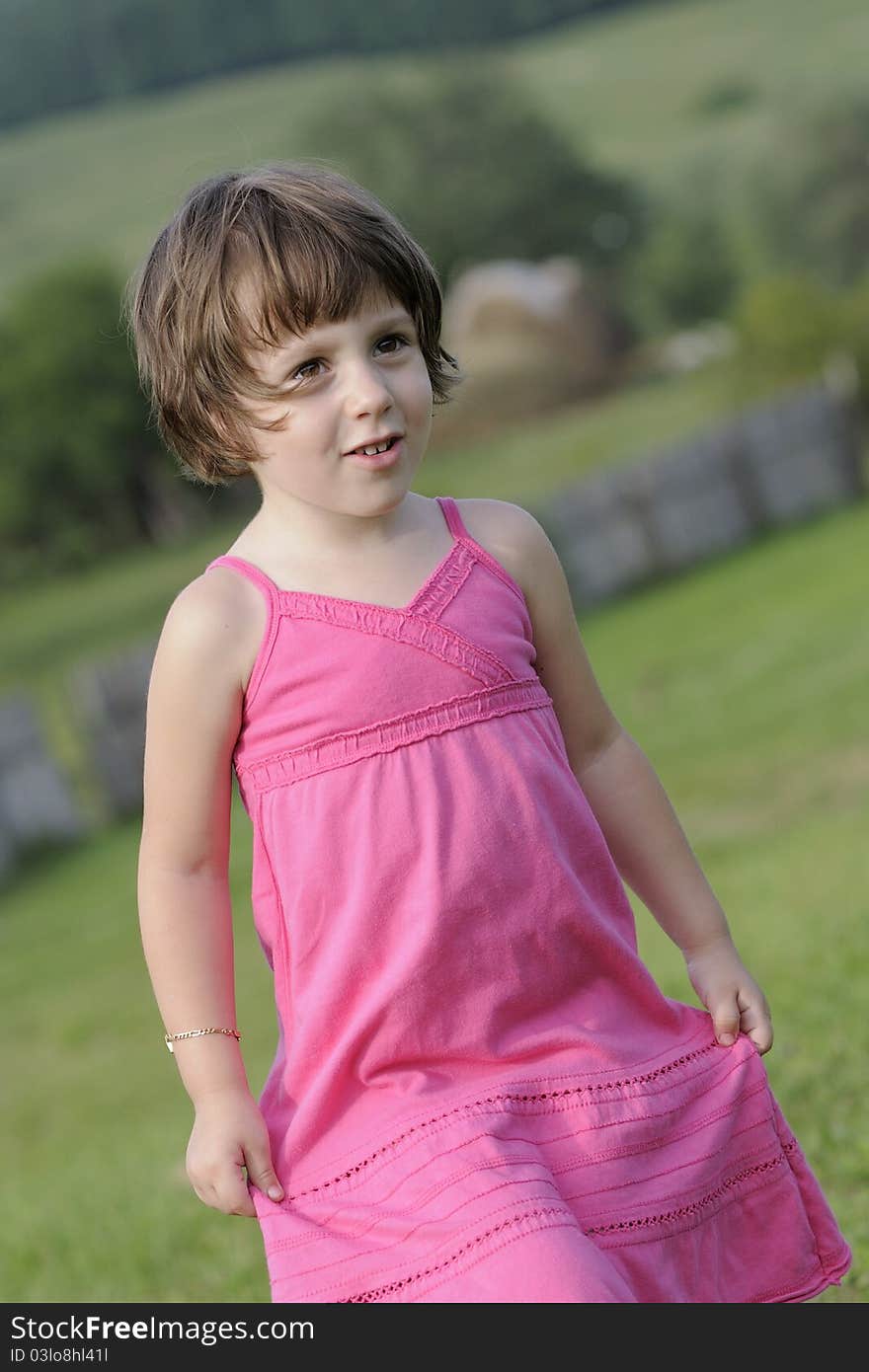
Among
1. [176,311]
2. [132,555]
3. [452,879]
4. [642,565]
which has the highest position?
[176,311]

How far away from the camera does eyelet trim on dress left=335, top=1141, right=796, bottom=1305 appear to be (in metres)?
1.89

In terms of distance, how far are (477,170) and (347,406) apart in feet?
107

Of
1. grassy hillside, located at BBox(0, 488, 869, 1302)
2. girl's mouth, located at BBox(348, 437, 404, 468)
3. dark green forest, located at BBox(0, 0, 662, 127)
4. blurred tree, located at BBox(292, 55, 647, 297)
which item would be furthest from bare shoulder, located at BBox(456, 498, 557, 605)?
dark green forest, located at BBox(0, 0, 662, 127)

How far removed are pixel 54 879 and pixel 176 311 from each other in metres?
9.03

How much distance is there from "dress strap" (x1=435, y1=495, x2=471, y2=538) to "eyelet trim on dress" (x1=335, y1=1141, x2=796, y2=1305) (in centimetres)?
73

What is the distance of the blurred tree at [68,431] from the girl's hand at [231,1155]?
81.3 feet

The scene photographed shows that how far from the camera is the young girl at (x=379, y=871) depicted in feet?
6.66

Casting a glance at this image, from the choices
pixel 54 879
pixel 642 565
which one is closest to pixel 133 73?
pixel 642 565

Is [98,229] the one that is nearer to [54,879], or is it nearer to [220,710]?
[54,879]

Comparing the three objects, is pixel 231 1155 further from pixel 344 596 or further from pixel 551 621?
pixel 551 621

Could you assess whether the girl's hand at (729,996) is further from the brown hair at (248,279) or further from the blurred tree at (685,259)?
the blurred tree at (685,259)

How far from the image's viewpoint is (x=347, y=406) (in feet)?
6.73

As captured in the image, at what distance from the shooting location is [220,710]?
2.12m

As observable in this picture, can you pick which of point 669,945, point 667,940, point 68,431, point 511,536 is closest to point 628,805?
point 511,536
